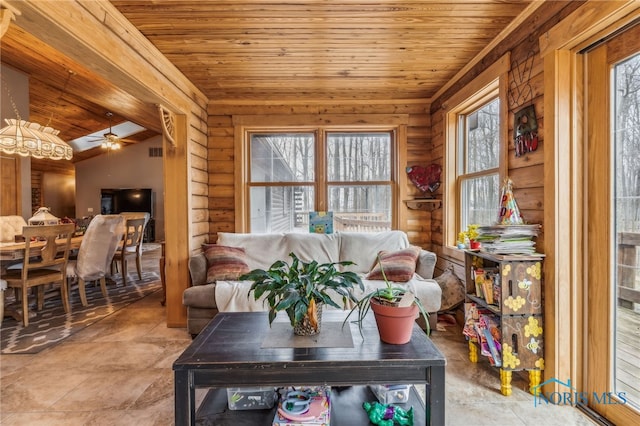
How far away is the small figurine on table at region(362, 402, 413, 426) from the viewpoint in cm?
140

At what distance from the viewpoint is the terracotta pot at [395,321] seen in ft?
4.68

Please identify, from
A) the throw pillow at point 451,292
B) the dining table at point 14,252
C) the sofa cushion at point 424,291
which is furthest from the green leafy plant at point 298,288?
the dining table at point 14,252

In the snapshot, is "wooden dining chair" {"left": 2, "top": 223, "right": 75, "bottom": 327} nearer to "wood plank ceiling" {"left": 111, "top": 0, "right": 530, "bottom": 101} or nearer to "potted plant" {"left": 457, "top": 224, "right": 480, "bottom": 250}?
"wood plank ceiling" {"left": 111, "top": 0, "right": 530, "bottom": 101}

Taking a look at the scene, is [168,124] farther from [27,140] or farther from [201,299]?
[27,140]

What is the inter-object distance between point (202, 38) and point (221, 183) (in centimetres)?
173

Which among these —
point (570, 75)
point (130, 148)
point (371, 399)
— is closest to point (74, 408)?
point (371, 399)

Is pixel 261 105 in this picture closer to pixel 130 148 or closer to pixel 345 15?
pixel 345 15

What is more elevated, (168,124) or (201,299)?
(168,124)

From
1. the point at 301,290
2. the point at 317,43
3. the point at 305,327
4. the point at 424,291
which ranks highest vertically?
the point at 317,43

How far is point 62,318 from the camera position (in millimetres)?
3322

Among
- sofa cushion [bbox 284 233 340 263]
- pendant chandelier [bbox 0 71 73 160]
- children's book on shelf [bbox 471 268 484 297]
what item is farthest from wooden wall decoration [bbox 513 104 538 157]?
pendant chandelier [bbox 0 71 73 160]

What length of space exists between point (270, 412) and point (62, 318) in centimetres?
310

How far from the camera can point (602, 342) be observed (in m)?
1.73

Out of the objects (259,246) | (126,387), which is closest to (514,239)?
(259,246)
